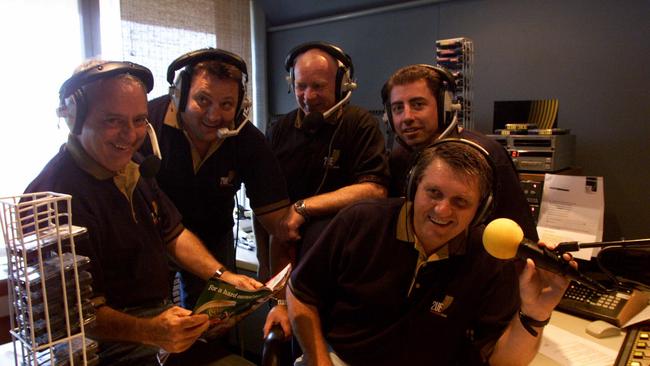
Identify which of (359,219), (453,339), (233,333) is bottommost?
(233,333)

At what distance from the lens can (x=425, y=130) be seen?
1670mm

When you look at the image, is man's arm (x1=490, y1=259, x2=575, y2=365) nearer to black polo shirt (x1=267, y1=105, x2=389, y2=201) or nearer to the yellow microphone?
the yellow microphone

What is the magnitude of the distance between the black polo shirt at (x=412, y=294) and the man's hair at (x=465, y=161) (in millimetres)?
171

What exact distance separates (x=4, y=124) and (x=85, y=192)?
1.77 metres

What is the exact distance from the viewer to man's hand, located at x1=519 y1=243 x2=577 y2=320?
1.05m

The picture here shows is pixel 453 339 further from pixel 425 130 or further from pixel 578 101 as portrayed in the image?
pixel 578 101

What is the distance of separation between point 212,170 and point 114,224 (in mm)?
558

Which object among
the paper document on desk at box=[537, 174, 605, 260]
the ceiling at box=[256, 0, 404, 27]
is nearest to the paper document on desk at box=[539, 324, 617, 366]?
the paper document on desk at box=[537, 174, 605, 260]

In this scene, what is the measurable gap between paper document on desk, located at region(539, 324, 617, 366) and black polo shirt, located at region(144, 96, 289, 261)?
96cm

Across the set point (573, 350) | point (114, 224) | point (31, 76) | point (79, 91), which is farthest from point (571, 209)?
point (31, 76)

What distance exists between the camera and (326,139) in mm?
1810

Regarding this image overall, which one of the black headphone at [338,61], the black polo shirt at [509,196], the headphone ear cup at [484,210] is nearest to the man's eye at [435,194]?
the headphone ear cup at [484,210]

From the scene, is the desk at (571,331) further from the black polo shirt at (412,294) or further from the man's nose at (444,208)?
the man's nose at (444,208)

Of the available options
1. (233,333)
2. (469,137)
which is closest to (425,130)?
(469,137)
